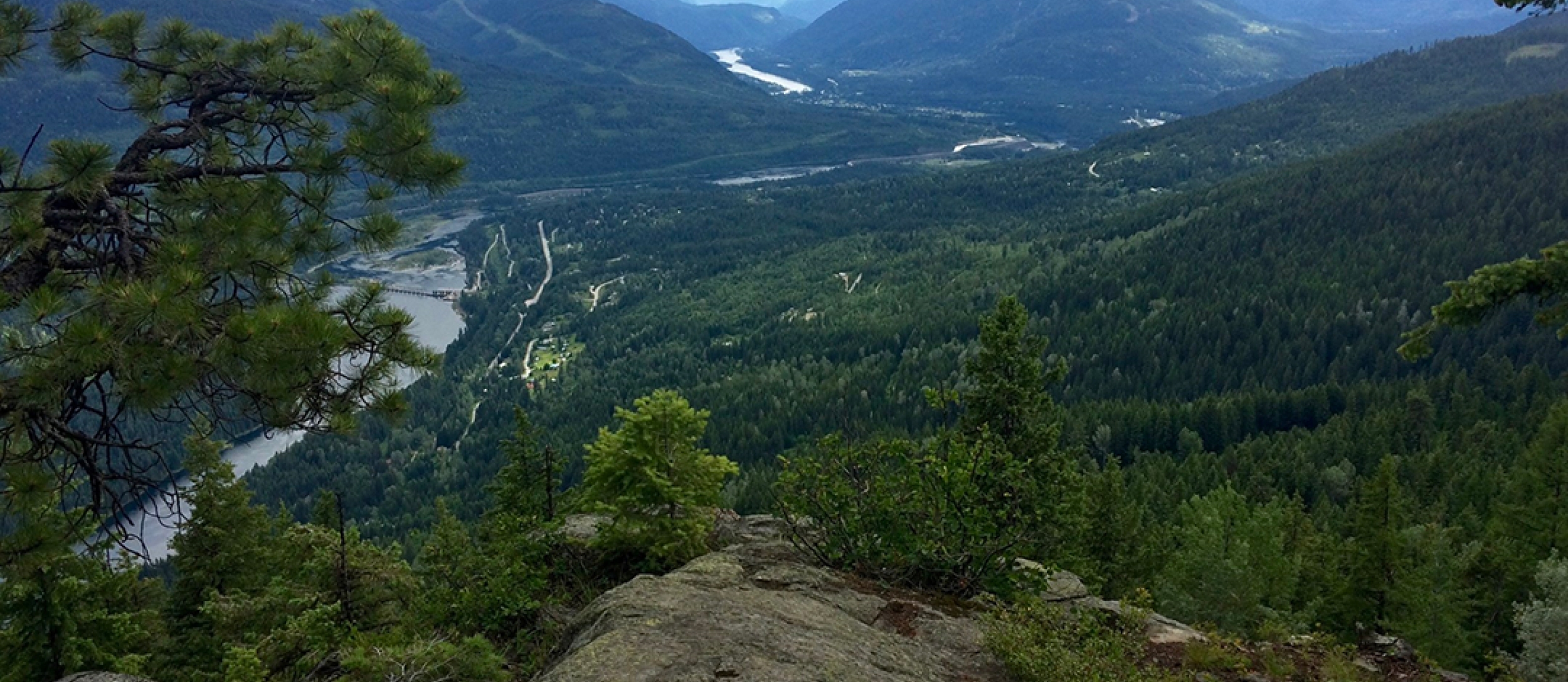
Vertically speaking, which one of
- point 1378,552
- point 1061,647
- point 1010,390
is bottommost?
point 1378,552

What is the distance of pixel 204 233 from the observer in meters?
12.4

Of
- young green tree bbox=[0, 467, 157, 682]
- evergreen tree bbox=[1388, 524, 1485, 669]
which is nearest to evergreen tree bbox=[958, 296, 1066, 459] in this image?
evergreen tree bbox=[1388, 524, 1485, 669]

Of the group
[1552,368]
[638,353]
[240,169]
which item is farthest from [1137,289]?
[240,169]

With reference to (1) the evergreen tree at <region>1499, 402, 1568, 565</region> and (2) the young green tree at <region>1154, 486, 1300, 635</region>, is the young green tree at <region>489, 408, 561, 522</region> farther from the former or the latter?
(1) the evergreen tree at <region>1499, 402, 1568, 565</region>

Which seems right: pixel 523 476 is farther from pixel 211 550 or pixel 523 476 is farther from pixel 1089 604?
pixel 1089 604

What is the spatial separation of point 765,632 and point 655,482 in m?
5.01

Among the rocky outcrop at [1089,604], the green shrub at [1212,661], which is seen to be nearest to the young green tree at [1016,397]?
the rocky outcrop at [1089,604]

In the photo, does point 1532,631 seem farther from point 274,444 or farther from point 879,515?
point 274,444

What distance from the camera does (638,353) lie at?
6949 inches

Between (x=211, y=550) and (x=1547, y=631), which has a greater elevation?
(x=211, y=550)

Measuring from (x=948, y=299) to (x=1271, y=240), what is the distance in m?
69.8

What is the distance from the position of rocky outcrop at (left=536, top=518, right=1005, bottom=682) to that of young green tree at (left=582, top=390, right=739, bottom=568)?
4.62ft

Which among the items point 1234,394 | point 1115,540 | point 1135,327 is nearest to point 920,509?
point 1115,540

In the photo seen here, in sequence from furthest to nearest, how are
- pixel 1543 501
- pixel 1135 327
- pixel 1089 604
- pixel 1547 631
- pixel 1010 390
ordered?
pixel 1135 327 < pixel 1543 501 < pixel 1547 631 < pixel 1010 390 < pixel 1089 604
